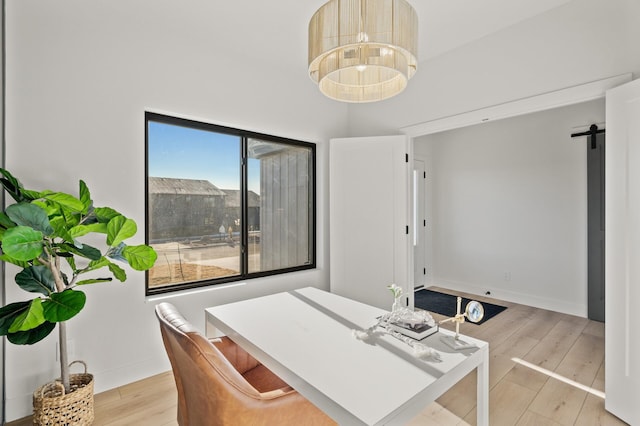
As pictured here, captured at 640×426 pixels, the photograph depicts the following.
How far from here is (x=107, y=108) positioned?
2.28m

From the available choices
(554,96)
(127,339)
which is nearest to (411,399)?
(127,339)

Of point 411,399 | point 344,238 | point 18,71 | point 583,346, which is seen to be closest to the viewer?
point 411,399

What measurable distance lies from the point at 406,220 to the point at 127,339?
2.64 metres

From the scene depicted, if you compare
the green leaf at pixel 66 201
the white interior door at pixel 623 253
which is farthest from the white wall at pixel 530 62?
the green leaf at pixel 66 201

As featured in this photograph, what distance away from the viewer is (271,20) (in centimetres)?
244

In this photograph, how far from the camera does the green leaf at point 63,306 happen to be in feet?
4.77

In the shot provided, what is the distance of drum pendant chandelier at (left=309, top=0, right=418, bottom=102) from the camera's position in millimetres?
1371

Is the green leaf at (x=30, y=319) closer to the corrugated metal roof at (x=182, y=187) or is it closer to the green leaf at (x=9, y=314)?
the green leaf at (x=9, y=314)

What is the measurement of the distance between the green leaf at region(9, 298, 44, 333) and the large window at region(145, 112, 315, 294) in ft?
3.53

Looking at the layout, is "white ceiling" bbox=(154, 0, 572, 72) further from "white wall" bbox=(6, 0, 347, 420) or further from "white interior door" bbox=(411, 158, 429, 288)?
"white interior door" bbox=(411, 158, 429, 288)

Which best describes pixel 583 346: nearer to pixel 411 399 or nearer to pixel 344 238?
pixel 344 238

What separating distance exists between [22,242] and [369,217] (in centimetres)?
274

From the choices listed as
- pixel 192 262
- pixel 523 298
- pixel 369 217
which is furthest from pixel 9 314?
pixel 523 298

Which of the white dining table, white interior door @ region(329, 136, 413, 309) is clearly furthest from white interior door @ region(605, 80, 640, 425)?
white interior door @ region(329, 136, 413, 309)
